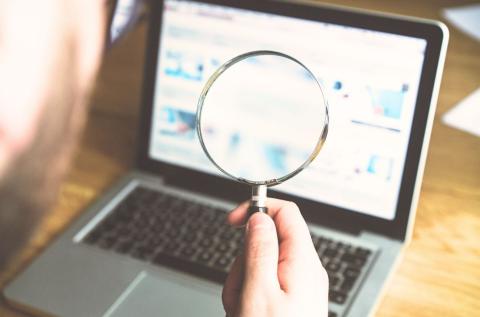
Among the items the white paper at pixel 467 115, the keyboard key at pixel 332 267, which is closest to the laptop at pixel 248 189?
the keyboard key at pixel 332 267

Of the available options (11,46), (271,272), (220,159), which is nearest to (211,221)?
(220,159)

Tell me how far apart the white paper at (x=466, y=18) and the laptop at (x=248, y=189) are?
649 mm

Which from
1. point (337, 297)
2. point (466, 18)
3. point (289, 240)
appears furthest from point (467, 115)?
point (289, 240)

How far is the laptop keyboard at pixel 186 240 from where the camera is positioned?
94cm

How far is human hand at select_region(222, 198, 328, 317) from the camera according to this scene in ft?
2.22

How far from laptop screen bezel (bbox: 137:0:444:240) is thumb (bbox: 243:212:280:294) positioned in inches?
12.7

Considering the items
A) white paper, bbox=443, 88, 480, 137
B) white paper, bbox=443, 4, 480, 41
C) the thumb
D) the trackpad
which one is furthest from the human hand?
white paper, bbox=443, 4, 480, 41

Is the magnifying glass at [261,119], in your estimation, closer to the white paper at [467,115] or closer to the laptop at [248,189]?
the laptop at [248,189]

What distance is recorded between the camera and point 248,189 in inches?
42.1

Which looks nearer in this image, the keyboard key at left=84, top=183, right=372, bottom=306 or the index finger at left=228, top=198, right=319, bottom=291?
the index finger at left=228, top=198, right=319, bottom=291

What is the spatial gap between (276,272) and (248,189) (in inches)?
15.0

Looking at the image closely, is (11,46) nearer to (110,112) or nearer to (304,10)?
(304,10)

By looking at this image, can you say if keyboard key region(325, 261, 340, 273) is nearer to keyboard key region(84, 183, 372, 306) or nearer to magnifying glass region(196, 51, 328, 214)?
keyboard key region(84, 183, 372, 306)

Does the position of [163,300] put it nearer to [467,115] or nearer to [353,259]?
[353,259]
